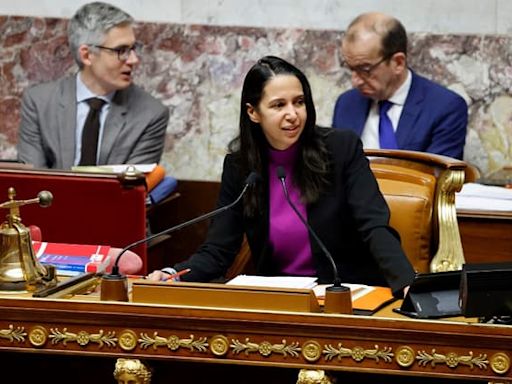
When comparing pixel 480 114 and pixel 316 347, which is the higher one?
pixel 480 114

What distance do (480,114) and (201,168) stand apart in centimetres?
149

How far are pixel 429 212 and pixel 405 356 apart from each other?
1.30 meters

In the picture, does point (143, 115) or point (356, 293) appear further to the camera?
point (143, 115)

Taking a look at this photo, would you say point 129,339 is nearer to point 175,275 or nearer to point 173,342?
point 173,342

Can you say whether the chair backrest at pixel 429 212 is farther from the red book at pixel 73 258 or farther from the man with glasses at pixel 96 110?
the man with glasses at pixel 96 110

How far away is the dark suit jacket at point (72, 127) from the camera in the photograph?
6254 mm

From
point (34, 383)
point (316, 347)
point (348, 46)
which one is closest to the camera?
point (316, 347)

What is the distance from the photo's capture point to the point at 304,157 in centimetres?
432

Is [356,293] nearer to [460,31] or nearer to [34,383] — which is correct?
[34,383]

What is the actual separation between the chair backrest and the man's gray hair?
2235mm

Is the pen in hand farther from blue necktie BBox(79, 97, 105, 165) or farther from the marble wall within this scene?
the marble wall

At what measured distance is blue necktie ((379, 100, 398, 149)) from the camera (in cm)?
591

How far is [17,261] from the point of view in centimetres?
370

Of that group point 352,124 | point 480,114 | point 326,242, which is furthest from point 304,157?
point 480,114
